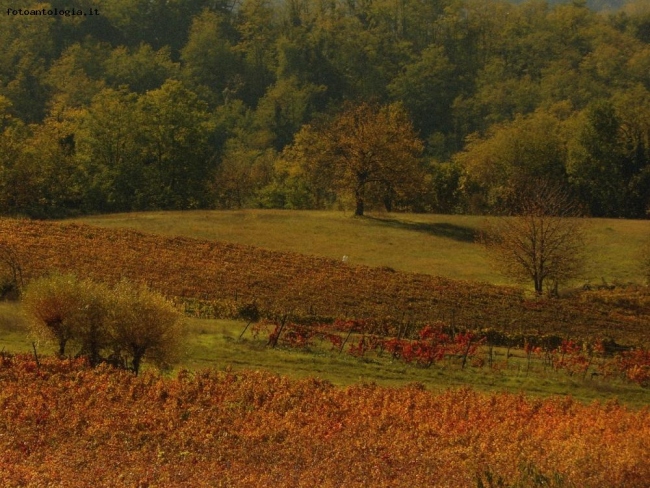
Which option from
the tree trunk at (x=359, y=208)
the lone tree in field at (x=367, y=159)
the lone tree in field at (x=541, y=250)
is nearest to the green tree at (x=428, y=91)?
the lone tree in field at (x=367, y=159)

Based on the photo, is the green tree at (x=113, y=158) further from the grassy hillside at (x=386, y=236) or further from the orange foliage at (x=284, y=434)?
the orange foliage at (x=284, y=434)

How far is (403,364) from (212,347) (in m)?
7.81

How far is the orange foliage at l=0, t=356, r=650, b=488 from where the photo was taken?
21062 mm

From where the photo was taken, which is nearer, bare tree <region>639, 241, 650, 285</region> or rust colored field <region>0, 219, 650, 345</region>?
rust colored field <region>0, 219, 650, 345</region>

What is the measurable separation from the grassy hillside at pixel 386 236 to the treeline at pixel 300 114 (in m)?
5.43

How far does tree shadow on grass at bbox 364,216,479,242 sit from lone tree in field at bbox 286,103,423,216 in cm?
312

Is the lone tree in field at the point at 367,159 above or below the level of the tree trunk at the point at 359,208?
above

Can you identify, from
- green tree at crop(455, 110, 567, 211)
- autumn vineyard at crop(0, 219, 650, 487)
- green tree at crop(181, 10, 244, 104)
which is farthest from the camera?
green tree at crop(181, 10, 244, 104)

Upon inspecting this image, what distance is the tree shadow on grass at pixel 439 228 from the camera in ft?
249

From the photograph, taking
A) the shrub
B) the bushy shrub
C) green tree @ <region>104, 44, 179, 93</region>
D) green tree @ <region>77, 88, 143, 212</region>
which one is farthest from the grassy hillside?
green tree @ <region>104, 44, 179, 93</region>

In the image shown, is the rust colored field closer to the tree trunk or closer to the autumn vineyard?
the autumn vineyard

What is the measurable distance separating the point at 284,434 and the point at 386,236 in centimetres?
4917

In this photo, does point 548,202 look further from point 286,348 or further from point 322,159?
point 286,348

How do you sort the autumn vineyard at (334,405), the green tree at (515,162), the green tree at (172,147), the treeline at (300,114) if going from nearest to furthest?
the autumn vineyard at (334,405), the treeline at (300,114), the green tree at (172,147), the green tree at (515,162)
